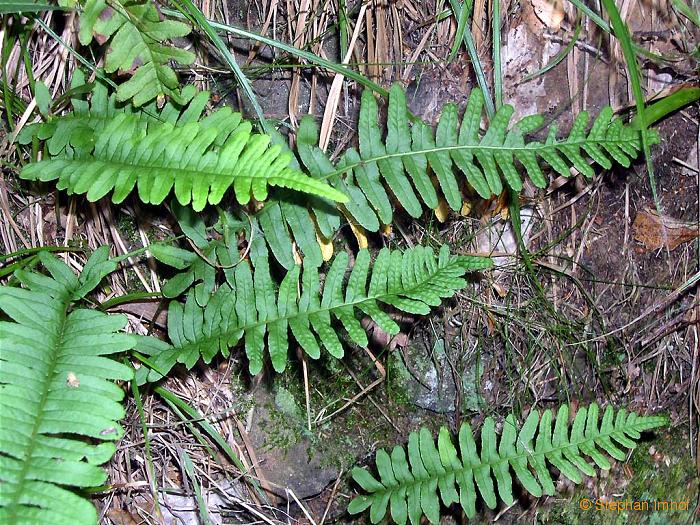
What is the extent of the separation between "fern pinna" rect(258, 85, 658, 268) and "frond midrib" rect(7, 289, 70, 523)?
2.66ft

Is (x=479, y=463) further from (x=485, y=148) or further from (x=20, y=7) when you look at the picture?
(x=20, y=7)

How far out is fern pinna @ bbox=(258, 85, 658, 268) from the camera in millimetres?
2518

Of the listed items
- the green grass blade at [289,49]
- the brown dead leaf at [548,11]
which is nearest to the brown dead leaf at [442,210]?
the green grass blade at [289,49]

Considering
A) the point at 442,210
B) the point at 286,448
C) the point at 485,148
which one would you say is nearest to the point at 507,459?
Answer: the point at 286,448

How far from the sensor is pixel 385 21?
112 inches

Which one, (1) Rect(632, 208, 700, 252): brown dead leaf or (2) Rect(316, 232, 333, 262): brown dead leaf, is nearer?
(2) Rect(316, 232, 333, 262): brown dead leaf

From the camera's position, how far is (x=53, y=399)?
6.53ft

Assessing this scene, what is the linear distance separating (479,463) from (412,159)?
1.33 meters

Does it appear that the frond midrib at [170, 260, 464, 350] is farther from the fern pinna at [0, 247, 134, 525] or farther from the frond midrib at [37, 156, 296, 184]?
the frond midrib at [37, 156, 296, 184]

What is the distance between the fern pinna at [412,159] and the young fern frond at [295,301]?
131mm

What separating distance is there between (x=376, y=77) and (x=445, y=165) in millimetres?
592

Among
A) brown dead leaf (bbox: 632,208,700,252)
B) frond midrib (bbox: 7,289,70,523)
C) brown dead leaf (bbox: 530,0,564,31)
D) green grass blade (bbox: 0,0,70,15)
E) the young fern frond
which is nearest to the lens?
frond midrib (bbox: 7,289,70,523)

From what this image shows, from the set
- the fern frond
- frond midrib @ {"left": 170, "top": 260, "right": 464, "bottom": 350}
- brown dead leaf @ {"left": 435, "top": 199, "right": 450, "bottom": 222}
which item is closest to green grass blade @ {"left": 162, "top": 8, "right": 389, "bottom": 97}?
the fern frond

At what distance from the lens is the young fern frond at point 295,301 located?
7.92 ft
